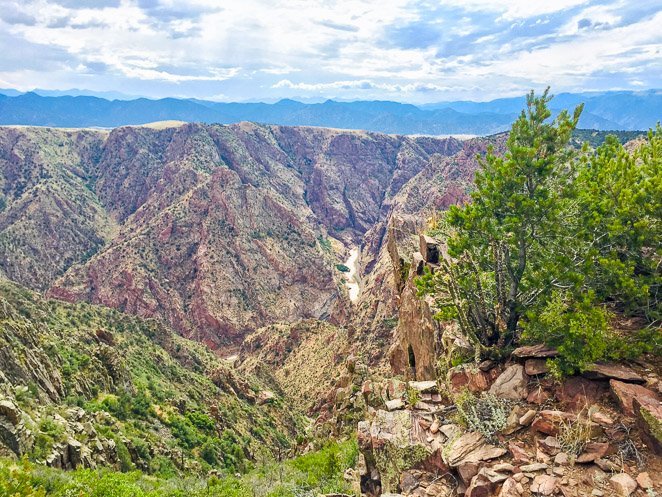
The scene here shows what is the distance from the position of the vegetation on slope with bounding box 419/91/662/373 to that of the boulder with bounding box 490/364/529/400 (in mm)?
1130

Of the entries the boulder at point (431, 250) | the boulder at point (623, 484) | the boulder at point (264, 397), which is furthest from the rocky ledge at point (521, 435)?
the boulder at point (264, 397)

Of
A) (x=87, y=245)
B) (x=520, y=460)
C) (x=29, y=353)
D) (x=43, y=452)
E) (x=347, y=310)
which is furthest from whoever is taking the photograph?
(x=87, y=245)

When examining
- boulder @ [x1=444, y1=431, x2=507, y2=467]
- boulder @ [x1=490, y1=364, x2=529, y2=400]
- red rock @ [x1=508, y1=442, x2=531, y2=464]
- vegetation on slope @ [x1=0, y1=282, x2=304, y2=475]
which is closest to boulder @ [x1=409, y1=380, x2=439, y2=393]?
boulder @ [x1=490, y1=364, x2=529, y2=400]

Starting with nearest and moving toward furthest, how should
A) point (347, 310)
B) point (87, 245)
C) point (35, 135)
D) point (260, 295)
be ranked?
point (347, 310) < point (260, 295) < point (87, 245) < point (35, 135)

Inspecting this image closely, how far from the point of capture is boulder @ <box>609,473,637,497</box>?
355 inches

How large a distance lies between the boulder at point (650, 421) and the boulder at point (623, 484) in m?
1.11

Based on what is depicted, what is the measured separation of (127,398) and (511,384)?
3261 cm

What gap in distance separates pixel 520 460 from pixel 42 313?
5475cm

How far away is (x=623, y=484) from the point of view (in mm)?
9133

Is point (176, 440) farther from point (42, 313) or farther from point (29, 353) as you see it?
point (42, 313)

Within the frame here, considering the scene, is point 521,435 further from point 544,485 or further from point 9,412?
point 9,412

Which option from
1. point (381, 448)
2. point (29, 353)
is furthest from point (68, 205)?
point (381, 448)

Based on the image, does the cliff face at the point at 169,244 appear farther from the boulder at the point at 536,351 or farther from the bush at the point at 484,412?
the bush at the point at 484,412

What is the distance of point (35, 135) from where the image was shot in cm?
17138
